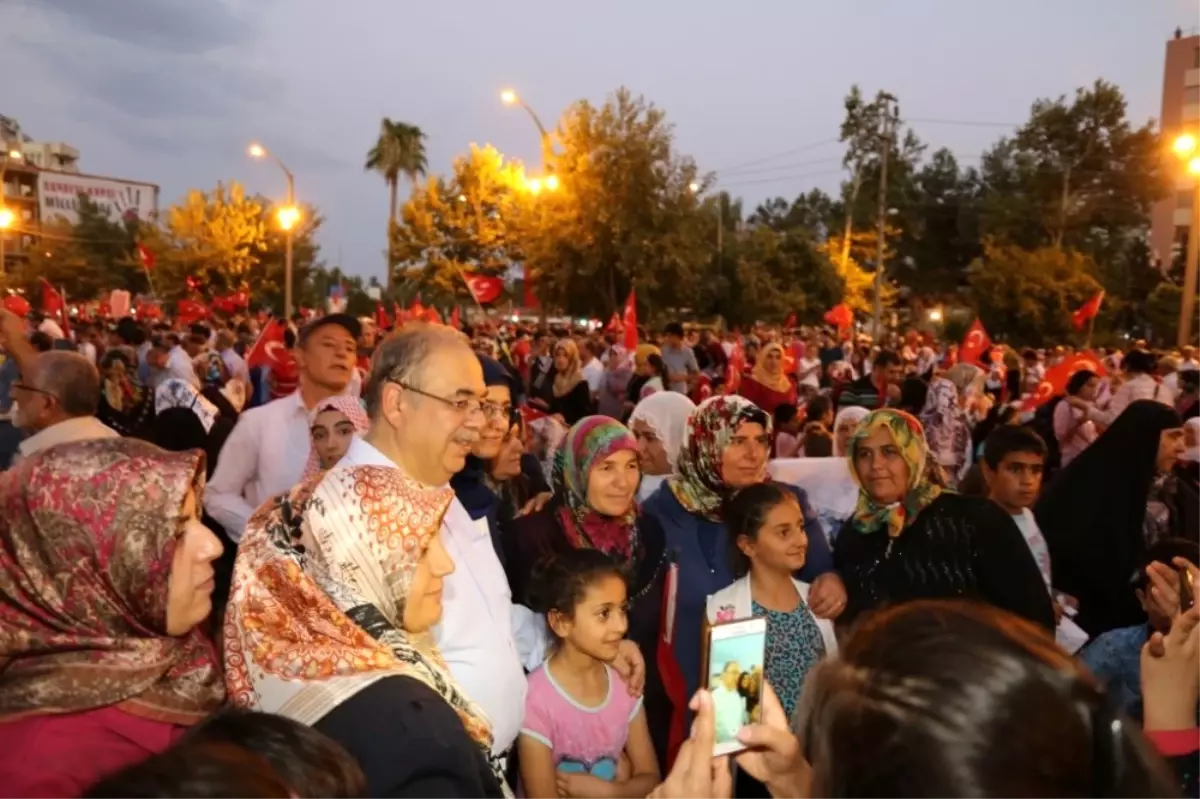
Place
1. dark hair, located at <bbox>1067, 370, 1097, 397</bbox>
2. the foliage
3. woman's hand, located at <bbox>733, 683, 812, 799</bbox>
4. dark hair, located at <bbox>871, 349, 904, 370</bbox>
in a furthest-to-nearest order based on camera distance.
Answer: the foliage, dark hair, located at <bbox>871, 349, 904, 370</bbox>, dark hair, located at <bbox>1067, 370, 1097, 397</bbox>, woman's hand, located at <bbox>733, 683, 812, 799</bbox>

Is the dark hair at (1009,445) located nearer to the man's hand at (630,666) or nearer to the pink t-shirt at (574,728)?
the man's hand at (630,666)

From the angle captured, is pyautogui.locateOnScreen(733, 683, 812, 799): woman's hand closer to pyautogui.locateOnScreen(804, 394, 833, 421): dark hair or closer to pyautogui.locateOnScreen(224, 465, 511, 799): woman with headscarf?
pyautogui.locateOnScreen(224, 465, 511, 799): woman with headscarf

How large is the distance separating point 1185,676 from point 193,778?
7.35ft

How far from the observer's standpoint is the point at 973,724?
3.79 feet

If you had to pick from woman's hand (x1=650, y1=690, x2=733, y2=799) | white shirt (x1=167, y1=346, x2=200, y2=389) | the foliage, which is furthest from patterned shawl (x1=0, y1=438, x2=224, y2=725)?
the foliage

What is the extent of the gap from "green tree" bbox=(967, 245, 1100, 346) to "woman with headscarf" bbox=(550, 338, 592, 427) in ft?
98.5

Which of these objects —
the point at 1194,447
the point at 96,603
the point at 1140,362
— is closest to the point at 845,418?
the point at 1194,447

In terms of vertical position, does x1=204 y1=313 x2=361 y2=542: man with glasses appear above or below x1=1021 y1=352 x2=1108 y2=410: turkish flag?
below

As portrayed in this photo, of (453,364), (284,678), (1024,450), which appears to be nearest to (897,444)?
(1024,450)

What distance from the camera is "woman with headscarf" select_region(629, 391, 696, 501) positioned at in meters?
5.14

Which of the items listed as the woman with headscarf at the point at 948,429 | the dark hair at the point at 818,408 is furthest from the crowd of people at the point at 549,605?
the woman with headscarf at the point at 948,429

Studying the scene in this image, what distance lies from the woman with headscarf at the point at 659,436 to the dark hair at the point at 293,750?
12.3 feet

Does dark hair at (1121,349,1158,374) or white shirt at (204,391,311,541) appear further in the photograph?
dark hair at (1121,349,1158,374)

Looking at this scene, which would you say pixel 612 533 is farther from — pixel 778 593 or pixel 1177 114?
pixel 1177 114
